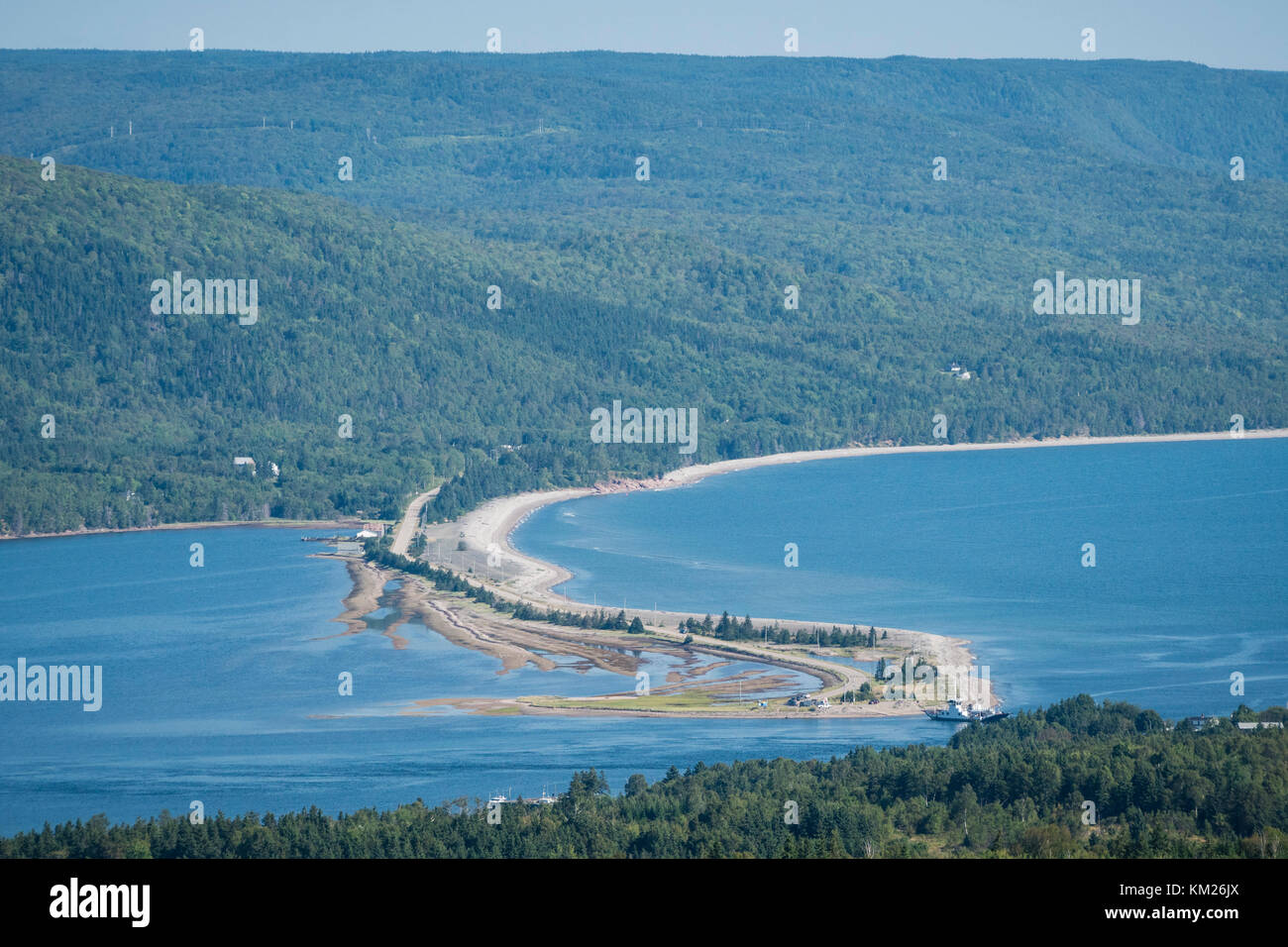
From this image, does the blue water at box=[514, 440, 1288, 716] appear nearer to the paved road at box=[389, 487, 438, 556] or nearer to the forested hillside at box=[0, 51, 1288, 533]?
the paved road at box=[389, 487, 438, 556]

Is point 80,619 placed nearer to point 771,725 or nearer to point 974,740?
point 771,725

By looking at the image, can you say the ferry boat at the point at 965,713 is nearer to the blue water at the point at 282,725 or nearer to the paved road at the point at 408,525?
the blue water at the point at 282,725

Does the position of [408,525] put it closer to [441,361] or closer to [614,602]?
[614,602]

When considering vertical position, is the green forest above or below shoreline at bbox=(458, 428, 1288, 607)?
below

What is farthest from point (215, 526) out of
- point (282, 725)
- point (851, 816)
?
point (851, 816)

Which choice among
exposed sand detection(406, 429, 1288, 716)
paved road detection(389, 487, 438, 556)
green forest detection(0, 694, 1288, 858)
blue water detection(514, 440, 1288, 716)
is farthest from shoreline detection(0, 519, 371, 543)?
green forest detection(0, 694, 1288, 858)

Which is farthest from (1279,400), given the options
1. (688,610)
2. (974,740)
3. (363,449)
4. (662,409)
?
(974,740)
